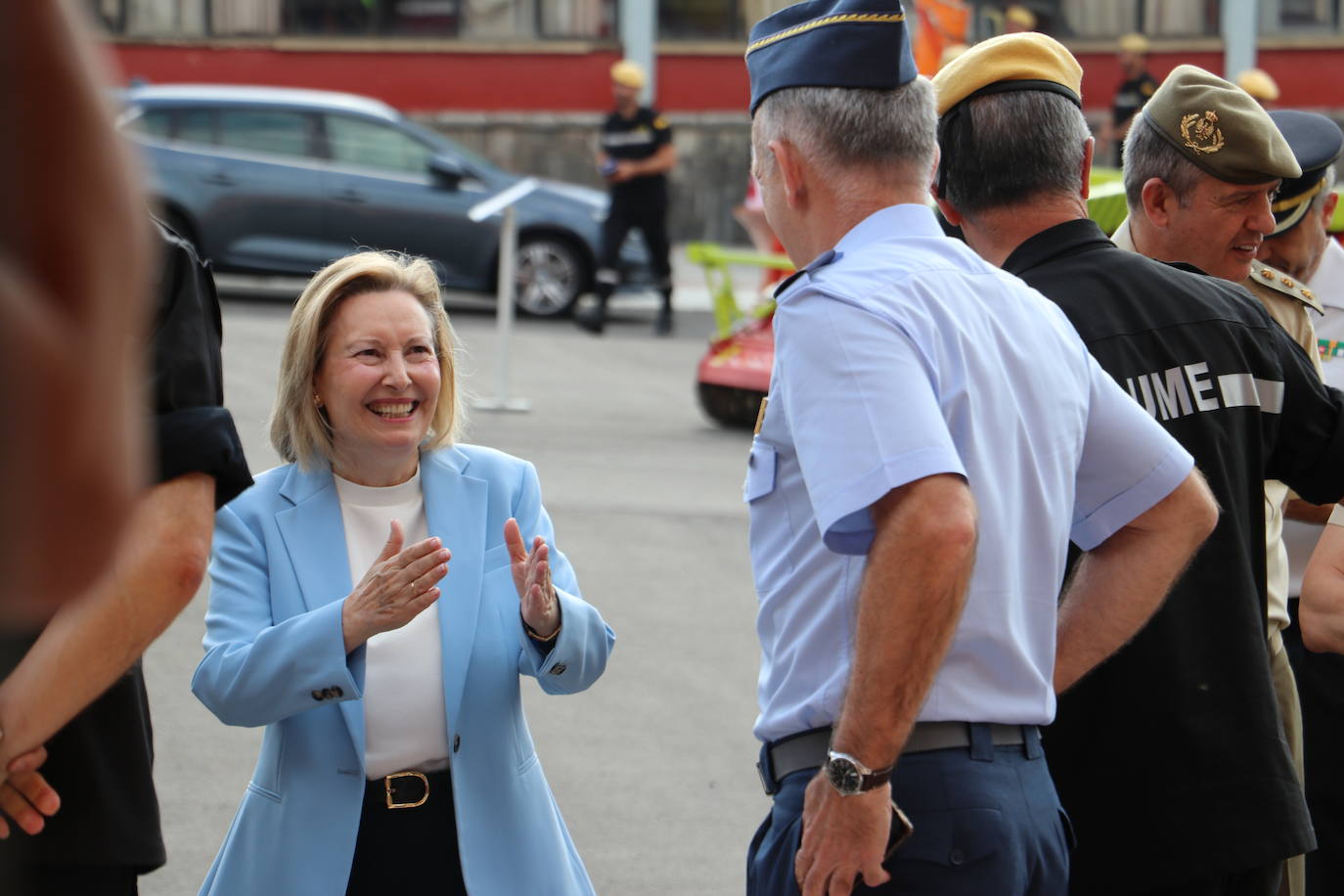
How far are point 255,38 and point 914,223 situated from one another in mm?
23259

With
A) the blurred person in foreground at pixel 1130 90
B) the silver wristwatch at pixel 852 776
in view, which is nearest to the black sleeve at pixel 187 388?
the silver wristwatch at pixel 852 776

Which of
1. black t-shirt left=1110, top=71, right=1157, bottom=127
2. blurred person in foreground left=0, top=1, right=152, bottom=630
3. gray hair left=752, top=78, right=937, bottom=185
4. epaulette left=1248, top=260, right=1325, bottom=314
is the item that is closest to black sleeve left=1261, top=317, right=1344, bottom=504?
epaulette left=1248, top=260, right=1325, bottom=314

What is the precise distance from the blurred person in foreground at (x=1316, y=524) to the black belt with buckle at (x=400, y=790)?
191 centimetres

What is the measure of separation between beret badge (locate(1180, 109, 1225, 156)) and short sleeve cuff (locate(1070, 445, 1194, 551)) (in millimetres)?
906

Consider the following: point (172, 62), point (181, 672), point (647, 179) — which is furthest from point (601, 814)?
point (172, 62)

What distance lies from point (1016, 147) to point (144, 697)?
1.58m

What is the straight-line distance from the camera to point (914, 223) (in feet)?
7.41

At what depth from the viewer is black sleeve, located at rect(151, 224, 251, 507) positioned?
2049 millimetres

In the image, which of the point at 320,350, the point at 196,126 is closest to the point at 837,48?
the point at 320,350

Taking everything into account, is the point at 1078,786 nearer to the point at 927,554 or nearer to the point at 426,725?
the point at 927,554

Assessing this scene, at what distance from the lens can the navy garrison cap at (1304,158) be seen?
380 cm

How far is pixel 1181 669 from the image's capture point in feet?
8.71

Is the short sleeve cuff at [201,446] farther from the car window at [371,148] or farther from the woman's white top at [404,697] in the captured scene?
the car window at [371,148]

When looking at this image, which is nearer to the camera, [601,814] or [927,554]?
[927,554]
